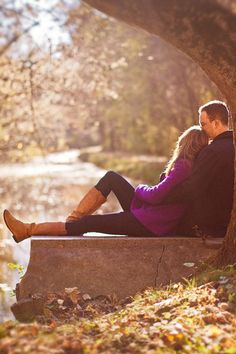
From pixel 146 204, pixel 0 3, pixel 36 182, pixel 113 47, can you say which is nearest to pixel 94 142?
pixel 36 182

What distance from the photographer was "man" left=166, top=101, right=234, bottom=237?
693 cm

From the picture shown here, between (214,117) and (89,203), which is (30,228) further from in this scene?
(214,117)

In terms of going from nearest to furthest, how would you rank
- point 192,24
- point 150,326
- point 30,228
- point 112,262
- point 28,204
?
point 150,326, point 192,24, point 112,262, point 30,228, point 28,204

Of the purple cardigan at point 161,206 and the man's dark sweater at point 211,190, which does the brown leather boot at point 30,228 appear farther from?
the man's dark sweater at point 211,190

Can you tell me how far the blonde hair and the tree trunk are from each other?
4.20 ft

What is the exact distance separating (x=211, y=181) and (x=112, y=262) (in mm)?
1335

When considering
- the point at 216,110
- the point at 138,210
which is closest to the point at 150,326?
the point at 138,210

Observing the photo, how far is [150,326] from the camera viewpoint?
204 inches

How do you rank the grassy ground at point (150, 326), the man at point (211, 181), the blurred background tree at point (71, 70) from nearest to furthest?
the grassy ground at point (150, 326) < the man at point (211, 181) < the blurred background tree at point (71, 70)

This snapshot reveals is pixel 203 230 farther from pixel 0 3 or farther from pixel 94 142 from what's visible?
pixel 94 142

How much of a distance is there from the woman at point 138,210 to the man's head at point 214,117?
13cm

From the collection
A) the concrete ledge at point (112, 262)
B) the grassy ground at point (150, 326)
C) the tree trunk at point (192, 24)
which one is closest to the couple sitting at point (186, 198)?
the concrete ledge at point (112, 262)

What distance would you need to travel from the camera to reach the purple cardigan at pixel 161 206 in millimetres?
7016

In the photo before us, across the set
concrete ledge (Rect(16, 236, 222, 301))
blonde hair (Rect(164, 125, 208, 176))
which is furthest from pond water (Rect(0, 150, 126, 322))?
blonde hair (Rect(164, 125, 208, 176))
